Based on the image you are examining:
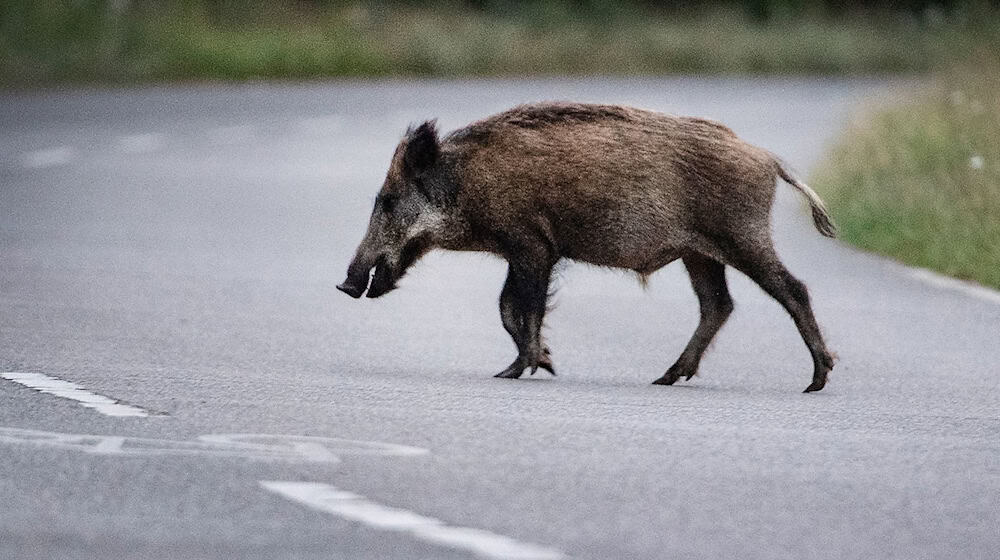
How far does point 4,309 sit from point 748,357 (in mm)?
3618

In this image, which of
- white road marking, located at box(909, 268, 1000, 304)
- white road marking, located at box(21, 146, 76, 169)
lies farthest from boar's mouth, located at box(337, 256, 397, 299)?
white road marking, located at box(21, 146, 76, 169)

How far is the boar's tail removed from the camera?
1080 cm

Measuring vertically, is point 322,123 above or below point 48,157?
Result: above

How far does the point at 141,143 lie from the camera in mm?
25703

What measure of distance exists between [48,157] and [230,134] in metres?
3.59

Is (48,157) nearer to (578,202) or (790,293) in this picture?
(578,202)

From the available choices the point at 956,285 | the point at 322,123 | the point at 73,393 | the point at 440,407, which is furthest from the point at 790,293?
the point at 322,123

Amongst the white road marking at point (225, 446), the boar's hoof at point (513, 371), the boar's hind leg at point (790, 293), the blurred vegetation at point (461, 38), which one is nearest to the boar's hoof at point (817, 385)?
the boar's hind leg at point (790, 293)

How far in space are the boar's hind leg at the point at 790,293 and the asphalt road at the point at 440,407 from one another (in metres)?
0.14

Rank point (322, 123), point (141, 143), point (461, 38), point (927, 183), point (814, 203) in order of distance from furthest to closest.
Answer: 1. point (461, 38)
2. point (322, 123)
3. point (141, 143)
4. point (927, 183)
5. point (814, 203)

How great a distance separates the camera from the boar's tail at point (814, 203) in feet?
35.4

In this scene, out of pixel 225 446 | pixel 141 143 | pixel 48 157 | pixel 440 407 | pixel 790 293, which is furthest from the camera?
pixel 141 143

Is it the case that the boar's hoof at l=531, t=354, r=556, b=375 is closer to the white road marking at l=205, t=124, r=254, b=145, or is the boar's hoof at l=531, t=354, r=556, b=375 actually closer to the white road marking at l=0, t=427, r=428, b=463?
the white road marking at l=0, t=427, r=428, b=463

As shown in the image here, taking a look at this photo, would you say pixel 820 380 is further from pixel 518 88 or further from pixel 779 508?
pixel 518 88
